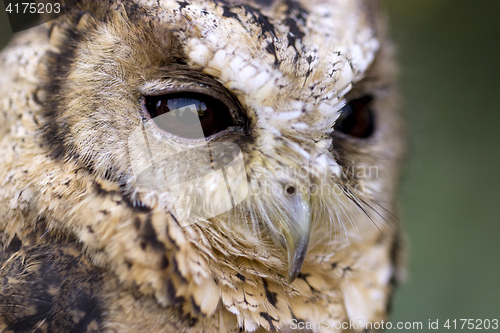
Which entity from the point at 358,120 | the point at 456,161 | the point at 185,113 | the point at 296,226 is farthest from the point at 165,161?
the point at 456,161

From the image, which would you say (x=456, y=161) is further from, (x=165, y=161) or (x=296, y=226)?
(x=165, y=161)

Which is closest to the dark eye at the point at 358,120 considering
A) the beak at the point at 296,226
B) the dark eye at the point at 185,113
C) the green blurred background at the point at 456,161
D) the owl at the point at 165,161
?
the owl at the point at 165,161

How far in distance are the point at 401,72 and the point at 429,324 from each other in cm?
192

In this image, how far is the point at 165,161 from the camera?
0.82 meters

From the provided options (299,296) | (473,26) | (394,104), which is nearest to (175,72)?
(299,296)

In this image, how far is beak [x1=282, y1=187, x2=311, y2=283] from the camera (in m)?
0.88

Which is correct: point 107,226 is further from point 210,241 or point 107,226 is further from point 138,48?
point 138,48

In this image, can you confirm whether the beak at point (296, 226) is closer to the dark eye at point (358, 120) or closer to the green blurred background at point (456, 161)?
the dark eye at point (358, 120)

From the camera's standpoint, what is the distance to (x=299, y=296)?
1056 mm

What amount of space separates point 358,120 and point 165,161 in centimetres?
72

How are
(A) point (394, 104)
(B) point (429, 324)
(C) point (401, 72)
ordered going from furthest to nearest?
(B) point (429, 324) → (C) point (401, 72) → (A) point (394, 104)

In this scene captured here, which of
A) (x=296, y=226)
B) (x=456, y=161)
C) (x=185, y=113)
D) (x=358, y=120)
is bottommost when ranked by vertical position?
(x=456, y=161)

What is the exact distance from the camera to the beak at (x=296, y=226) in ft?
2.88

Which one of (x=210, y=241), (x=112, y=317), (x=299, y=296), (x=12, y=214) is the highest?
(x=12, y=214)
